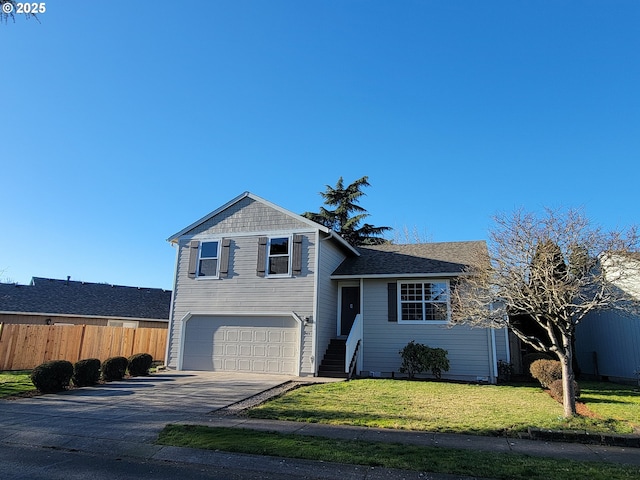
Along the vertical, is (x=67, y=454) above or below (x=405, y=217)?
below

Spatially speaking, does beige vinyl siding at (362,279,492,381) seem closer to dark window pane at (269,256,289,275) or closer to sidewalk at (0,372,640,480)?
dark window pane at (269,256,289,275)

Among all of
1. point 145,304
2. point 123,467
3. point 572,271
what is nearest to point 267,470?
point 123,467

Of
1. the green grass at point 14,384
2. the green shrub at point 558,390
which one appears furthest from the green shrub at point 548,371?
the green grass at point 14,384

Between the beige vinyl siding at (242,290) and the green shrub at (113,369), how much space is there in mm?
2817

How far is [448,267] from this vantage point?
47.9ft

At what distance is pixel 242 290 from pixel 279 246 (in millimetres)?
2260

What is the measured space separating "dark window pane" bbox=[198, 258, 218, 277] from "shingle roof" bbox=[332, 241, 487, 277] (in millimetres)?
4973

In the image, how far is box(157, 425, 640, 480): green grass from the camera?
4742 mm

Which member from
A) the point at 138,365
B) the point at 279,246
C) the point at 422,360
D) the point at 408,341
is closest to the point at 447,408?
the point at 422,360

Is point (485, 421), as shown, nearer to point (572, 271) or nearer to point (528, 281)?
point (528, 281)

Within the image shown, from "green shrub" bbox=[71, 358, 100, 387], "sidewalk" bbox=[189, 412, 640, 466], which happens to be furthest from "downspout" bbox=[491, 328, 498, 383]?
"green shrub" bbox=[71, 358, 100, 387]

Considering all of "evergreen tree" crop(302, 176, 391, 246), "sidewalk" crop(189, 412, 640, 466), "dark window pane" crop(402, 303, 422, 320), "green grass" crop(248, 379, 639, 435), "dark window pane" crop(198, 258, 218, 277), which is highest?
"evergreen tree" crop(302, 176, 391, 246)

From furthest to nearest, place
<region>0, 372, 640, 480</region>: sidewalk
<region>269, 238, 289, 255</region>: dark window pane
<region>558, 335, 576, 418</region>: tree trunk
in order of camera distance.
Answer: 1. <region>269, 238, 289, 255</region>: dark window pane
2. <region>558, 335, 576, 418</region>: tree trunk
3. <region>0, 372, 640, 480</region>: sidewalk

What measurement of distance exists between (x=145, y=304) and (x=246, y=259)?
14.9m
